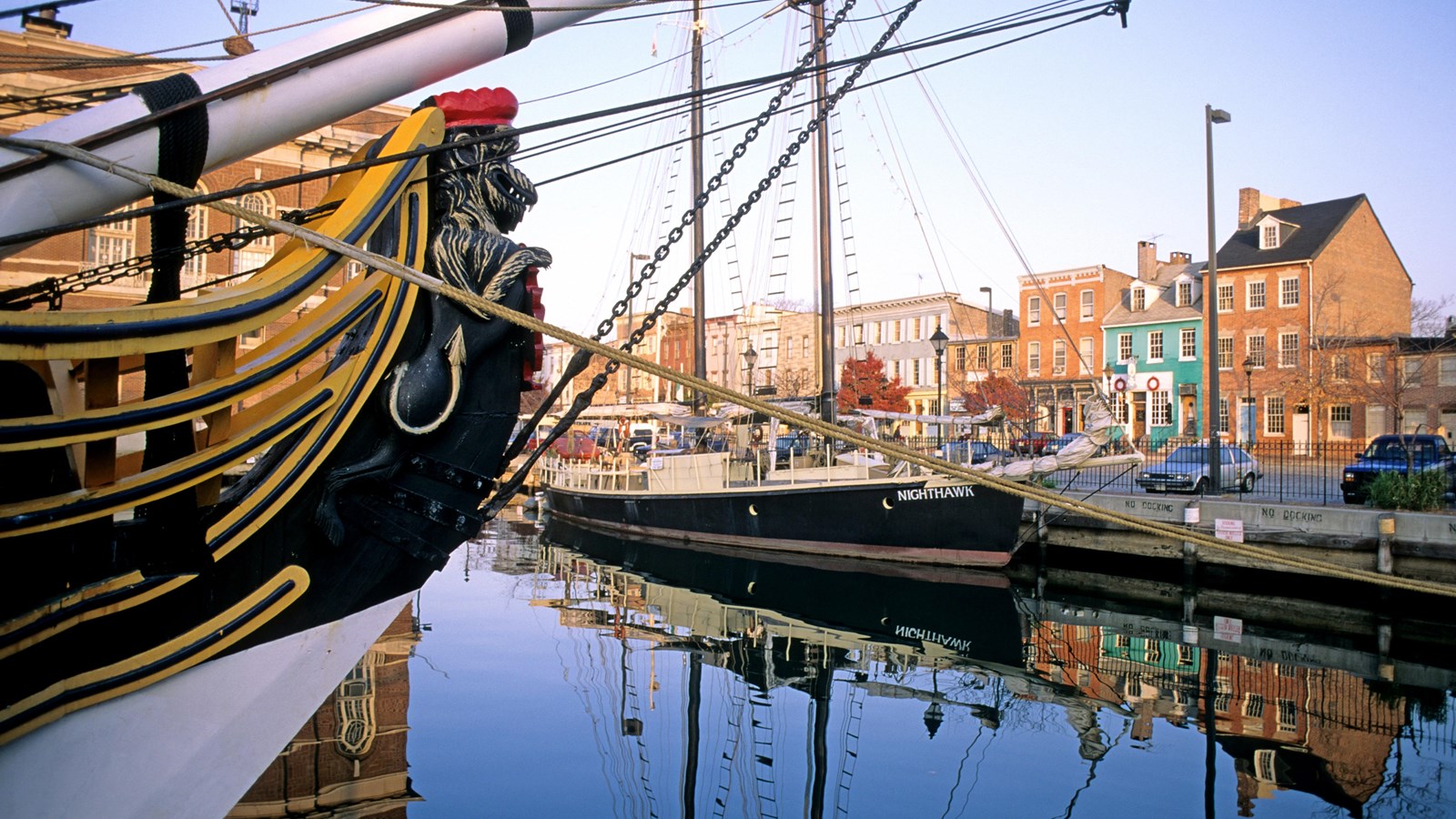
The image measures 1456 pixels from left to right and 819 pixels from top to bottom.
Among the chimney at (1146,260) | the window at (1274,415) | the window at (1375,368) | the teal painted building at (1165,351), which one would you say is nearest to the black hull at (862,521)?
the window at (1375,368)

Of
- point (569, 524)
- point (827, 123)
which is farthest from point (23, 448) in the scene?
point (569, 524)

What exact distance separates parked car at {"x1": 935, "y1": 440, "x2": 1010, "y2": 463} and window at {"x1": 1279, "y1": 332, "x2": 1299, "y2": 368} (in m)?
19.6

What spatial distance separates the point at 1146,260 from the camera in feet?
150

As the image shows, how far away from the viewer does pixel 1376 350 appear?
34719 millimetres

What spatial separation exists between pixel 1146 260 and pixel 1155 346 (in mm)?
5012

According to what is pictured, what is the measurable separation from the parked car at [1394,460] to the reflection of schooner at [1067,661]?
5012 mm

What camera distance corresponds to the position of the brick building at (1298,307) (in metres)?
37.2

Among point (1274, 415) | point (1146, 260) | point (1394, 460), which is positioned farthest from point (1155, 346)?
point (1394, 460)

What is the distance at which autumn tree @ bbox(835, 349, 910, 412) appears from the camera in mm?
46812

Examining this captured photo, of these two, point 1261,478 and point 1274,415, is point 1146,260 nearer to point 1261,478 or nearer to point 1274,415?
point 1274,415

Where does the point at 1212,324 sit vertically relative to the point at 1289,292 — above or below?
below

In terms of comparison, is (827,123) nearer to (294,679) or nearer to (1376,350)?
(294,679)

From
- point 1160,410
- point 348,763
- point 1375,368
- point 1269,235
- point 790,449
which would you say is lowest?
point 348,763

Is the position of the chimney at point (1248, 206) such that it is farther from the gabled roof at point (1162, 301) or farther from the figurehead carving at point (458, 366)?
the figurehead carving at point (458, 366)
